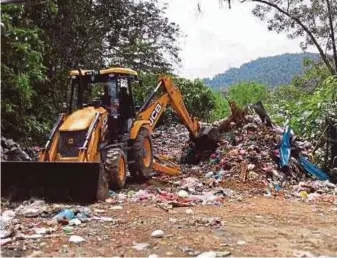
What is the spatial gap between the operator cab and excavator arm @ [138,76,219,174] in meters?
0.58

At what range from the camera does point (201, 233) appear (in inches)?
183

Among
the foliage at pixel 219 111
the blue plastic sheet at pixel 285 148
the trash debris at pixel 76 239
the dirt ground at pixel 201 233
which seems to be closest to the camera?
the dirt ground at pixel 201 233

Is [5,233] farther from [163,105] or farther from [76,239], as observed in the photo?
[163,105]

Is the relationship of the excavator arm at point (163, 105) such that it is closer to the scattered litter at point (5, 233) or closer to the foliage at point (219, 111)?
the scattered litter at point (5, 233)

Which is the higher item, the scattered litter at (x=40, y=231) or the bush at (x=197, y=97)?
the bush at (x=197, y=97)

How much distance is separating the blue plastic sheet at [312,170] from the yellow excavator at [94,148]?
7.13 feet

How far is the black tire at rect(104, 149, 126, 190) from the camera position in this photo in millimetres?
7074

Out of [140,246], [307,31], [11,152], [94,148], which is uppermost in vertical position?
[307,31]

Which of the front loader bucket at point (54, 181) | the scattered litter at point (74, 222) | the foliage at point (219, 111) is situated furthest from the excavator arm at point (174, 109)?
the foliage at point (219, 111)

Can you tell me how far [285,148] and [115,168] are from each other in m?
3.43

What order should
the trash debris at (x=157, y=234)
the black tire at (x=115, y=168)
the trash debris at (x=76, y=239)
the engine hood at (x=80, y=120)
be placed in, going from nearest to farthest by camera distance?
the trash debris at (x=76, y=239)
the trash debris at (x=157, y=234)
the black tire at (x=115, y=168)
the engine hood at (x=80, y=120)

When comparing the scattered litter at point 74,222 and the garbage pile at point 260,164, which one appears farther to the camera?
the garbage pile at point 260,164

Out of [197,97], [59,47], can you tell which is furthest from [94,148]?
[197,97]

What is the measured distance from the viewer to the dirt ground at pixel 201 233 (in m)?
4.09
